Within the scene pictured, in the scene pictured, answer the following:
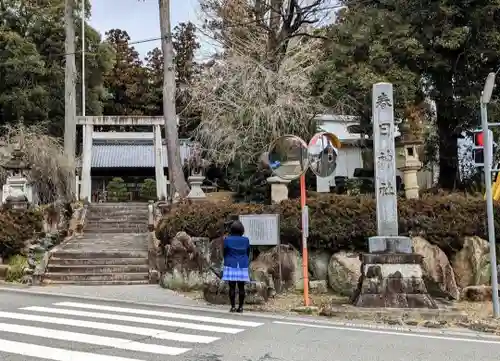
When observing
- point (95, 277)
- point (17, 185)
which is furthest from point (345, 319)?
point (17, 185)

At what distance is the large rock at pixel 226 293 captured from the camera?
36.9 feet

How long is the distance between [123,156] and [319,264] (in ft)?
75.0

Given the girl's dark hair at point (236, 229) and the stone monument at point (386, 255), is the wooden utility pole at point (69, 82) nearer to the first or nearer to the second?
the girl's dark hair at point (236, 229)

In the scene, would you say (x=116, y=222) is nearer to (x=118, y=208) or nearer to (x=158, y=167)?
(x=118, y=208)

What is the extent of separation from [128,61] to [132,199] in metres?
14.3

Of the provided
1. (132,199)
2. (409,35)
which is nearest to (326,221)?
(409,35)

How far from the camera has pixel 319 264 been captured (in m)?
13.9

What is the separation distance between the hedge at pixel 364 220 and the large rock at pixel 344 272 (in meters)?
0.39

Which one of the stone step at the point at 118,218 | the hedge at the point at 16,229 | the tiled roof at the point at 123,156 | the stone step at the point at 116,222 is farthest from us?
the tiled roof at the point at 123,156

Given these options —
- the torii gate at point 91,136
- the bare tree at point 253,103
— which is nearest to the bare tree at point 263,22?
the bare tree at point 253,103

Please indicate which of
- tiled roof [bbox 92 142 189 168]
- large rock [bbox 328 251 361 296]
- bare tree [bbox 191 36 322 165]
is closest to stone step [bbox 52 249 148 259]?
large rock [bbox 328 251 361 296]

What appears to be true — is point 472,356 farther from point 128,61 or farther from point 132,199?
point 128,61

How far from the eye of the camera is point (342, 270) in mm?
13227

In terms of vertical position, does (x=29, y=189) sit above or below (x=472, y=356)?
above
